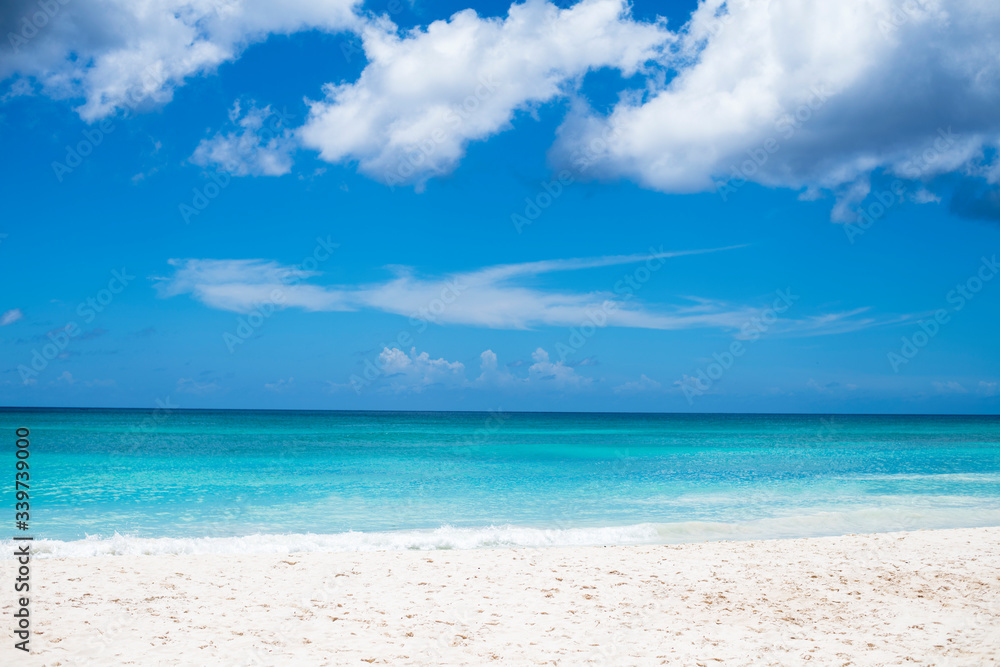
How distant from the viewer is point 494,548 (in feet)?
36.2

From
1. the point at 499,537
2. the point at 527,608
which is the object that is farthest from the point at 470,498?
the point at 527,608

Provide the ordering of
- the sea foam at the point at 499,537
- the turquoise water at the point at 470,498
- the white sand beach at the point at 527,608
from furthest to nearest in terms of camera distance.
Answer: the turquoise water at the point at 470,498, the sea foam at the point at 499,537, the white sand beach at the point at 527,608

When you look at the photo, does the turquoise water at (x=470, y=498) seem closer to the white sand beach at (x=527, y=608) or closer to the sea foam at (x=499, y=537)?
the sea foam at (x=499, y=537)

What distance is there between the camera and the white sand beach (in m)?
5.86

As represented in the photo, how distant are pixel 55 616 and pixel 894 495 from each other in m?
18.9

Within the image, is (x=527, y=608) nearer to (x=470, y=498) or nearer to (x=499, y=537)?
(x=499, y=537)

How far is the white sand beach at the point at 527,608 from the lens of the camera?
19.2 feet

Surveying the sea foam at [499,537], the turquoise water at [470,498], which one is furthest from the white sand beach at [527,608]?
the turquoise water at [470,498]

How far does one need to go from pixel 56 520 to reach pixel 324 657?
10191mm

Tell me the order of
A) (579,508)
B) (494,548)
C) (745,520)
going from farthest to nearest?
(579,508) → (745,520) → (494,548)

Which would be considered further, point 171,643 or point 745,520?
point 745,520

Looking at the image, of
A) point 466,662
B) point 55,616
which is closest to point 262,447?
point 55,616

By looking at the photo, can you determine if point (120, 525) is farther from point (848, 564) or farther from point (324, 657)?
point (848, 564)

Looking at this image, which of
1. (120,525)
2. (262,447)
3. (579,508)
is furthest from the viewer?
(262,447)
